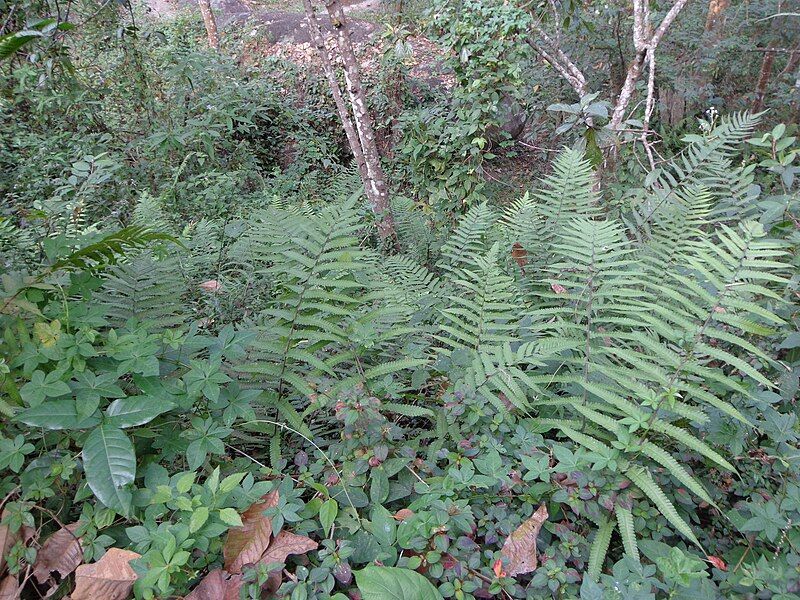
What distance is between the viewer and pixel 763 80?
6.53m

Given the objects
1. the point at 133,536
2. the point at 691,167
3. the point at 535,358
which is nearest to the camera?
the point at 133,536

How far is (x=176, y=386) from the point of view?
65.0 inches

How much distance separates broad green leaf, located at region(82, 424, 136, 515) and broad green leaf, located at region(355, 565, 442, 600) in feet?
2.21

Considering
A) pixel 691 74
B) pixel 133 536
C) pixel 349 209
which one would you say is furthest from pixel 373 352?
pixel 691 74

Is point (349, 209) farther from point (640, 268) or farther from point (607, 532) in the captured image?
point (607, 532)

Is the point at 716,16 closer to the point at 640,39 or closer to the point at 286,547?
the point at 640,39

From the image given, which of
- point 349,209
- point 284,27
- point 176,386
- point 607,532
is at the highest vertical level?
point 284,27

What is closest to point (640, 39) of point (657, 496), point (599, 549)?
point (657, 496)

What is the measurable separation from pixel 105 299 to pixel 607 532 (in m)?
2.03

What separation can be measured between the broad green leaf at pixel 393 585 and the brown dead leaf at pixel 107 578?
61 centimetres

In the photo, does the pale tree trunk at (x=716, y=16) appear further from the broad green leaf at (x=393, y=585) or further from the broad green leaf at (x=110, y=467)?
the broad green leaf at (x=110, y=467)

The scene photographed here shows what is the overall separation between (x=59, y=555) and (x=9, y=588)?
0.13 m

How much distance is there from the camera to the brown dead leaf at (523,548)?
1.43 meters

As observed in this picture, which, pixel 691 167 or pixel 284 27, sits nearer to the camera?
pixel 691 167
